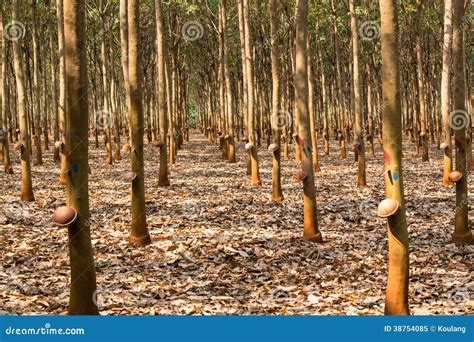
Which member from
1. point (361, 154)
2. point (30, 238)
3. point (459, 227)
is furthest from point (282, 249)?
point (361, 154)

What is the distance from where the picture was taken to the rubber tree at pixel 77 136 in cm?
513

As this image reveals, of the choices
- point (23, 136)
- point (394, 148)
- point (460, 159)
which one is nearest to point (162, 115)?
point (23, 136)

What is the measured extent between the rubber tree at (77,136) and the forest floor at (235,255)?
1.34 m

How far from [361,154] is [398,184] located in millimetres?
9359

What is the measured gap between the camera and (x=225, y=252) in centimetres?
868

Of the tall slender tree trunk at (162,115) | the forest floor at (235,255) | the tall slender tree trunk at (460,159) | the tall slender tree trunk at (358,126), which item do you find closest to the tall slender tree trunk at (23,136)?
the forest floor at (235,255)

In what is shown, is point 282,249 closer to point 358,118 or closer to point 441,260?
point 441,260

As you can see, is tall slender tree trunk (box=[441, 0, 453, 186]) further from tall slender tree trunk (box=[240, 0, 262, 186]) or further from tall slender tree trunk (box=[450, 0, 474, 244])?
tall slender tree trunk (box=[240, 0, 262, 186])

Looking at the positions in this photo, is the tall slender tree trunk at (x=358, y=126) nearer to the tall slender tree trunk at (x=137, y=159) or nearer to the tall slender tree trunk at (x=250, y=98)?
the tall slender tree trunk at (x=250, y=98)

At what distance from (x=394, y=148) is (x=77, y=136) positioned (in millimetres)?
3072

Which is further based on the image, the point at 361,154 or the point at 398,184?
the point at 361,154

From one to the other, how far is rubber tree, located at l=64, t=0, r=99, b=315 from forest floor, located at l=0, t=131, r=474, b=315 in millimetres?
1340

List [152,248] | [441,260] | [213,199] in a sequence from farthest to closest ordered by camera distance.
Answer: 1. [213,199]
2. [152,248]
3. [441,260]

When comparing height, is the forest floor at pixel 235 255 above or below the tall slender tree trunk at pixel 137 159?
below
